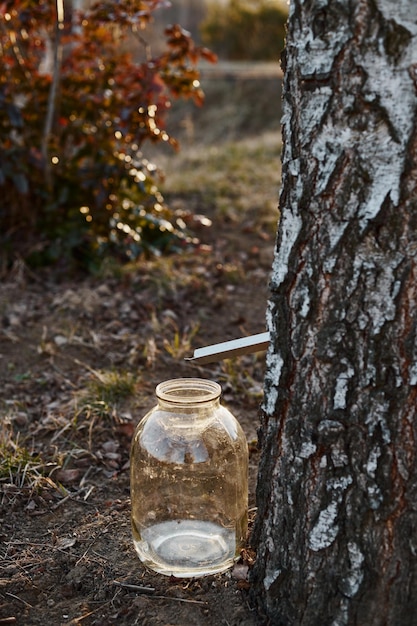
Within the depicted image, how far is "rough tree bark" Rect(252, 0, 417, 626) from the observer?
1.53m

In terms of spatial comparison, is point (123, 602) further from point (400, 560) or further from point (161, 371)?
point (161, 371)

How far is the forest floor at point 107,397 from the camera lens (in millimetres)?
2043

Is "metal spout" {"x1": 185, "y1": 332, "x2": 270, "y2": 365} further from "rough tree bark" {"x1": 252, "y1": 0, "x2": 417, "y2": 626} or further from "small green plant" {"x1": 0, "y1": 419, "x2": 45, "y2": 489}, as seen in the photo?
"small green plant" {"x1": 0, "y1": 419, "x2": 45, "y2": 489}

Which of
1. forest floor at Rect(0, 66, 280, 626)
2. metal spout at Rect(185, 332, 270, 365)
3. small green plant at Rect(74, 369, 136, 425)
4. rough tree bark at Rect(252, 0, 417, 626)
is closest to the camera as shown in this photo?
rough tree bark at Rect(252, 0, 417, 626)

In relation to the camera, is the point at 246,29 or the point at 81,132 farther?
the point at 246,29

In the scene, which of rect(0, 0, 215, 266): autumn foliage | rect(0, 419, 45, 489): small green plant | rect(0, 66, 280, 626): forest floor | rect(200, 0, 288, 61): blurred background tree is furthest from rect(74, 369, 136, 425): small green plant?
rect(200, 0, 288, 61): blurred background tree


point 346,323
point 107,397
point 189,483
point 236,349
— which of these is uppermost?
point 346,323

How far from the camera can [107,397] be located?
10.6 feet

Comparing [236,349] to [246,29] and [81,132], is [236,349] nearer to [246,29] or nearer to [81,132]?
[81,132]

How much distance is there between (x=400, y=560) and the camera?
1.69 m

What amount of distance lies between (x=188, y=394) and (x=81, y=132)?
3.16 m

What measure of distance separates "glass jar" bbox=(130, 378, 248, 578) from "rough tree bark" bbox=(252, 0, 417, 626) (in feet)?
0.98

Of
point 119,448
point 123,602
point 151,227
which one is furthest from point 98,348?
point 123,602

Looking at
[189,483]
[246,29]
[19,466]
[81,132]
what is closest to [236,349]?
[189,483]
